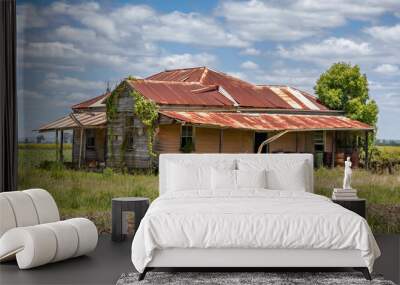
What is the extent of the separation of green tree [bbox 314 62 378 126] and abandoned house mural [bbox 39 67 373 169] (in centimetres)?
10

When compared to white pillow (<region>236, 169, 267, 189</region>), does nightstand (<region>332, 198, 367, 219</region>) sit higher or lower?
lower

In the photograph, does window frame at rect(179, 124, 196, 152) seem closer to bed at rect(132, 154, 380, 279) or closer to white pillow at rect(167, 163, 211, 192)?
A: white pillow at rect(167, 163, 211, 192)

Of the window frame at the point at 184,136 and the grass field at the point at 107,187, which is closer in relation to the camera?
the window frame at the point at 184,136

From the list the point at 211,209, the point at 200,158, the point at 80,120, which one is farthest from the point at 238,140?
the point at 211,209

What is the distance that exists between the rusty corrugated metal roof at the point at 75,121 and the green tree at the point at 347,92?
2741mm

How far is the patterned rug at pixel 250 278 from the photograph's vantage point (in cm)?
551

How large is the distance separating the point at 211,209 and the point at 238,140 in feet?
8.66

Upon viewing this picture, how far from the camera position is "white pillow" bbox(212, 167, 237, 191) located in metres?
7.25

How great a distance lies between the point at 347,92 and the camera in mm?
8531

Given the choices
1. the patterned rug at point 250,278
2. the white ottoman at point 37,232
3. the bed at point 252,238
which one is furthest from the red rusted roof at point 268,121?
the patterned rug at point 250,278

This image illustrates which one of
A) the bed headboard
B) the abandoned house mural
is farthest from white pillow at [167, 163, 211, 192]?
the abandoned house mural

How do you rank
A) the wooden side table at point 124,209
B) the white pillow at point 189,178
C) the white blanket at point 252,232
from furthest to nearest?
the wooden side table at point 124,209, the white pillow at point 189,178, the white blanket at point 252,232

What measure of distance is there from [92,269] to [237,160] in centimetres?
245

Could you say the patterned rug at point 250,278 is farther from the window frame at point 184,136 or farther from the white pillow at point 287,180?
the window frame at point 184,136
